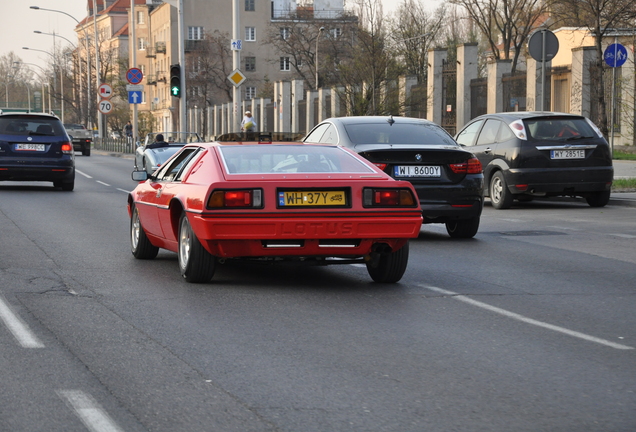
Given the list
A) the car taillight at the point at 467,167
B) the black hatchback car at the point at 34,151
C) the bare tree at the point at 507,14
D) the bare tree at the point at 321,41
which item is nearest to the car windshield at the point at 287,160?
the car taillight at the point at 467,167

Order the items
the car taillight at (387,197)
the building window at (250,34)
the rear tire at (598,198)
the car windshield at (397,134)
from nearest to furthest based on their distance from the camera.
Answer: the car taillight at (387,197) → the car windshield at (397,134) → the rear tire at (598,198) → the building window at (250,34)

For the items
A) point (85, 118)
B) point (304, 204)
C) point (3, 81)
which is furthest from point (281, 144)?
point (3, 81)

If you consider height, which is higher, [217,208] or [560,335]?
[217,208]

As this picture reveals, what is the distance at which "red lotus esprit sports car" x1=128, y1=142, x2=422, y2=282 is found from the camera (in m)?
8.66

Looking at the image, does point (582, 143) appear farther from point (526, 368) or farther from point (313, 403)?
point (313, 403)

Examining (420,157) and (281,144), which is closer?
(281,144)

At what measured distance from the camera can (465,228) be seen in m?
13.6

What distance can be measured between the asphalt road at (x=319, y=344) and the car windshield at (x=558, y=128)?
6187 mm

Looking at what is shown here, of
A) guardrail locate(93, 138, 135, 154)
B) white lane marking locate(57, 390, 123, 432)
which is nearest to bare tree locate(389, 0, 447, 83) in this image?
guardrail locate(93, 138, 135, 154)

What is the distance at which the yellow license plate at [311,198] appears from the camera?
28.7 ft

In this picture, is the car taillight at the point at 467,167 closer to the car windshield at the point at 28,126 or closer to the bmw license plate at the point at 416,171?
the bmw license plate at the point at 416,171

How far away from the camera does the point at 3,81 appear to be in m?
178

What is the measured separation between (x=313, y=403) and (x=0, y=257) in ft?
22.3

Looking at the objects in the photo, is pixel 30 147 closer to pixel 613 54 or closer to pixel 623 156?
pixel 613 54
